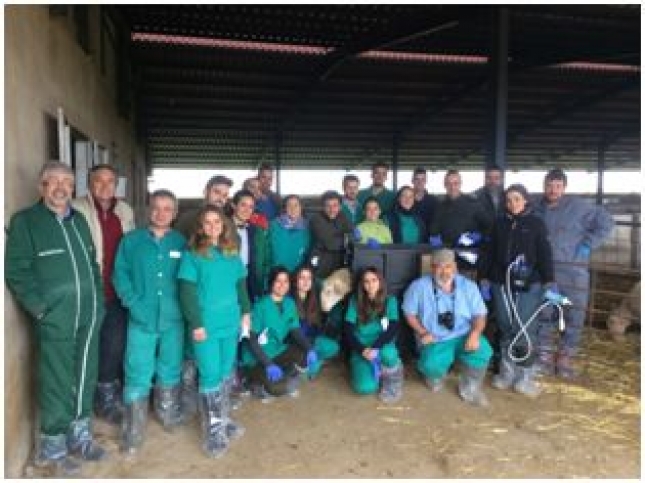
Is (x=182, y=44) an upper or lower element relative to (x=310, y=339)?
upper

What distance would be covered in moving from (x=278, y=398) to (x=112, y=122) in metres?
5.79

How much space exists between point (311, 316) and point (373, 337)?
544 millimetres

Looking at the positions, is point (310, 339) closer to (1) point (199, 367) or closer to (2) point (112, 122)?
(1) point (199, 367)

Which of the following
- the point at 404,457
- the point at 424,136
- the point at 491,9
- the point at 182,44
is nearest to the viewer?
the point at 404,457

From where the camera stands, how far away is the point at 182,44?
9.91m

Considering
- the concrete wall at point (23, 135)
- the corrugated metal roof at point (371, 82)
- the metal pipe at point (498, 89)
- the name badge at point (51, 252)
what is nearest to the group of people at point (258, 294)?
the name badge at point (51, 252)

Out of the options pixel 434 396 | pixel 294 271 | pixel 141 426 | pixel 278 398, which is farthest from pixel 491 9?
pixel 141 426

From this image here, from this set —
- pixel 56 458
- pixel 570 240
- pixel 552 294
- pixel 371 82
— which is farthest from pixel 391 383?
pixel 371 82

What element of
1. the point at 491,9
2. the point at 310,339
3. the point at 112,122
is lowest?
the point at 310,339

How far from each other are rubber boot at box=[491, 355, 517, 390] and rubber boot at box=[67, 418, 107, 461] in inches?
123

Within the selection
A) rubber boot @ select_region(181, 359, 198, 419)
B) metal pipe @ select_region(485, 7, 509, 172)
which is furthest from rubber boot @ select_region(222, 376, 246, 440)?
metal pipe @ select_region(485, 7, 509, 172)

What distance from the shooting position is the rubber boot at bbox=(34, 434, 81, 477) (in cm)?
319

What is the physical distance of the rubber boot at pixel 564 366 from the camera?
198 inches

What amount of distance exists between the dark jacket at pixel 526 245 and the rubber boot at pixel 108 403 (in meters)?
3.11
